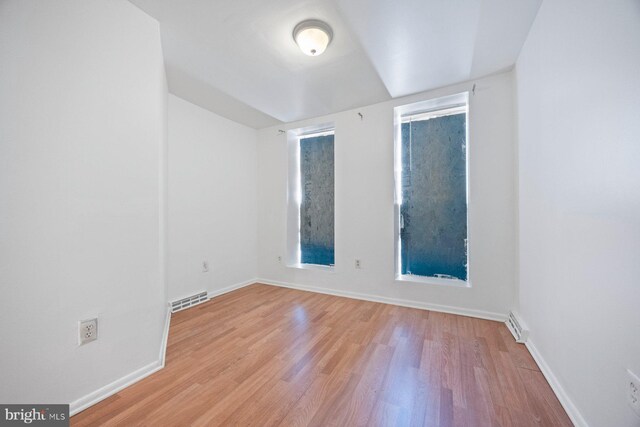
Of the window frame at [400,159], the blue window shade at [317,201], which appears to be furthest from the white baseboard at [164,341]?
the window frame at [400,159]

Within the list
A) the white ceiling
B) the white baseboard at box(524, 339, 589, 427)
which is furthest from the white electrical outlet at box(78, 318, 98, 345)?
the white baseboard at box(524, 339, 589, 427)

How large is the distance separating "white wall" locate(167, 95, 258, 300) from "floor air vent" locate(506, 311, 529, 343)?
3336 mm

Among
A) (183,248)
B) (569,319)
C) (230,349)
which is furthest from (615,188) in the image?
(183,248)

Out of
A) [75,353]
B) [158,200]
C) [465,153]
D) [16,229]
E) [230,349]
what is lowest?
[230,349]

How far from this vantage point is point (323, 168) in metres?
3.64

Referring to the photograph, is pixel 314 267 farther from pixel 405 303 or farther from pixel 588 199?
pixel 588 199

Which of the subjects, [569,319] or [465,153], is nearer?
[569,319]

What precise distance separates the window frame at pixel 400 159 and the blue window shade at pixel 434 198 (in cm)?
5

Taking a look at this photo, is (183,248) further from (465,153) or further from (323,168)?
(465,153)

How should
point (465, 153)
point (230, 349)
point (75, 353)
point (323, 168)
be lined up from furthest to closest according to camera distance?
point (323, 168) < point (465, 153) < point (230, 349) < point (75, 353)

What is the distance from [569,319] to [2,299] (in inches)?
112

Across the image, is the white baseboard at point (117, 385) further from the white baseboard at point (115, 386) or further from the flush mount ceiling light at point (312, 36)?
the flush mount ceiling light at point (312, 36)

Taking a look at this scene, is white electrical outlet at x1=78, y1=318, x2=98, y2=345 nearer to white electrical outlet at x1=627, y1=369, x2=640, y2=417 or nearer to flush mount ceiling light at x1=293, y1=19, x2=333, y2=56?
flush mount ceiling light at x1=293, y1=19, x2=333, y2=56

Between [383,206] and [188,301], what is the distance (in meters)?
2.66
